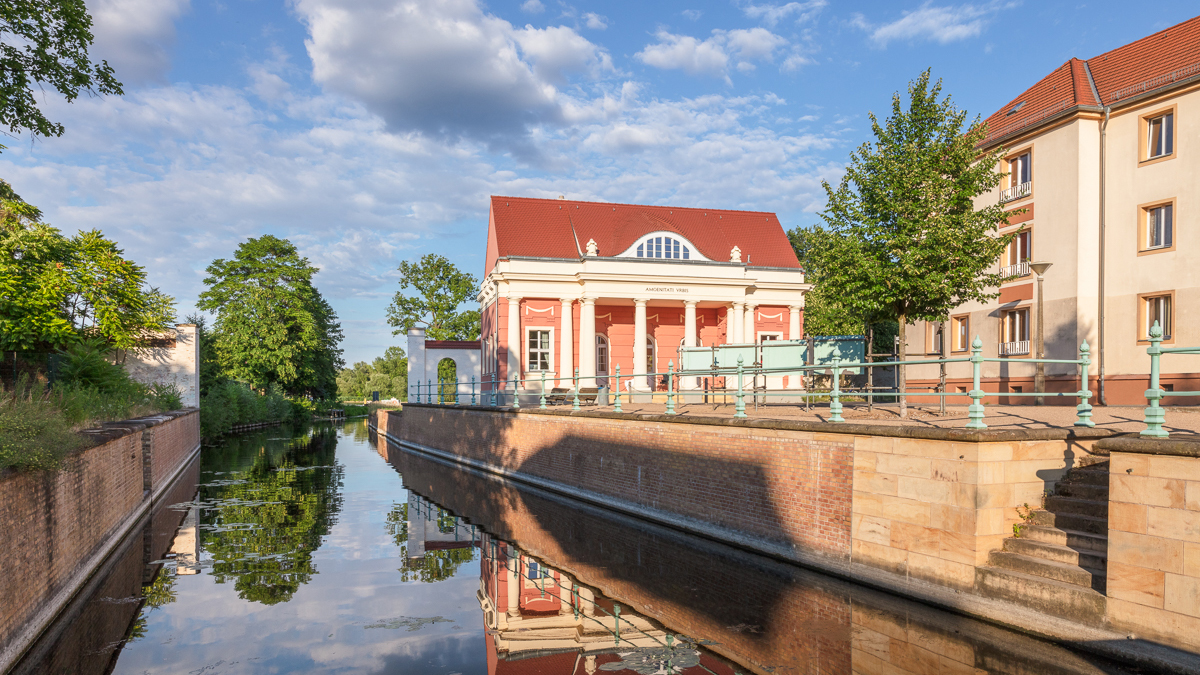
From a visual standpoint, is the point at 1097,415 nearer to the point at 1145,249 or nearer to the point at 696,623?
the point at 696,623

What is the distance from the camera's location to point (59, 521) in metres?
8.66

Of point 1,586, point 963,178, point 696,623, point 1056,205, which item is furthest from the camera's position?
point 1056,205

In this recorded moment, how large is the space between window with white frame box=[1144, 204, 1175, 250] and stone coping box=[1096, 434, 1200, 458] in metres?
18.3

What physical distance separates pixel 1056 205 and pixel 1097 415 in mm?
13664

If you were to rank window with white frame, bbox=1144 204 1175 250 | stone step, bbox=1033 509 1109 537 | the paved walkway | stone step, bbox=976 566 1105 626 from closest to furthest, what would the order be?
stone step, bbox=976 566 1105 626
stone step, bbox=1033 509 1109 537
the paved walkway
window with white frame, bbox=1144 204 1175 250

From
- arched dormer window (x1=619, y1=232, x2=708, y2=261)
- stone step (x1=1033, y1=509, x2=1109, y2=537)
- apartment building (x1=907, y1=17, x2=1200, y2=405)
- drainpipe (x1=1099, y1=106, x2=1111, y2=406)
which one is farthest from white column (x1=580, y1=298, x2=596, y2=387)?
stone step (x1=1033, y1=509, x2=1109, y2=537)

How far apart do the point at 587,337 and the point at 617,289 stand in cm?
220

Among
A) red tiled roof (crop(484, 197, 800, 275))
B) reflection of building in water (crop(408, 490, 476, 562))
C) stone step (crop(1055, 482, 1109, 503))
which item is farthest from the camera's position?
red tiled roof (crop(484, 197, 800, 275))

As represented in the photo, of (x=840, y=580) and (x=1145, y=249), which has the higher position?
(x=1145, y=249)

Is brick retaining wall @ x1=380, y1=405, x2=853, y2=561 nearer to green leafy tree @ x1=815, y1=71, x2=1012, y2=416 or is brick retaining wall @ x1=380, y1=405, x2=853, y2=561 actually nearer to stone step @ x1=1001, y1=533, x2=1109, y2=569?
stone step @ x1=1001, y1=533, x2=1109, y2=569

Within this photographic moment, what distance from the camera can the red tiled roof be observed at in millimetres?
30484

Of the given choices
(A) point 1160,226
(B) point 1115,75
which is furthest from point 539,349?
(B) point 1115,75

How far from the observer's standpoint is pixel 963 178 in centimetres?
1442

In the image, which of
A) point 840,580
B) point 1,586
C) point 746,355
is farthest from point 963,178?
point 1,586
